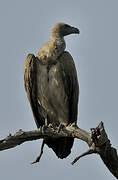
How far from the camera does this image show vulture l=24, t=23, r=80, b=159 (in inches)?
485

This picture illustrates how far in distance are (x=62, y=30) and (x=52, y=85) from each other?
1.43 meters

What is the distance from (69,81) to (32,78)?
71cm

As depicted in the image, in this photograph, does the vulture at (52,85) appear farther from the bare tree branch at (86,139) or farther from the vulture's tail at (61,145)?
the bare tree branch at (86,139)

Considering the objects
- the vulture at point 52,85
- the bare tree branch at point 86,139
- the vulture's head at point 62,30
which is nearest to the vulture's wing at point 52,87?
the vulture at point 52,85

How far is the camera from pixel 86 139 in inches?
383

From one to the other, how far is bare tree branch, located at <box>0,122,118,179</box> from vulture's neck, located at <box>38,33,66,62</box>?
1.99 metres

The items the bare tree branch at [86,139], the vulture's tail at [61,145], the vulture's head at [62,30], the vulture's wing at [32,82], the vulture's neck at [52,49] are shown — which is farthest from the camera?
the vulture's head at [62,30]

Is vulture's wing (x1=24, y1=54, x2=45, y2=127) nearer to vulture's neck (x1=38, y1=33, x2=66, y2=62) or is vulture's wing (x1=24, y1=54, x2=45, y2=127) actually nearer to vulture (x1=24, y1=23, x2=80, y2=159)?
vulture (x1=24, y1=23, x2=80, y2=159)

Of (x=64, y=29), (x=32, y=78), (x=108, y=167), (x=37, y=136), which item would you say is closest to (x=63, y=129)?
(x=37, y=136)

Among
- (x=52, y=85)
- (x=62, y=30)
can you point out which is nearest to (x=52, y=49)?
(x=52, y=85)

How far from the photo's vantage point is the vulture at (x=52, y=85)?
12.3 meters

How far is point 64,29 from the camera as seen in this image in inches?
523

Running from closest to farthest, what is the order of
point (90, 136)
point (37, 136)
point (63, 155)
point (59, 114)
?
point (90, 136) → point (37, 136) → point (63, 155) → point (59, 114)

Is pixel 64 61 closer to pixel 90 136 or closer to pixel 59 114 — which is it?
pixel 59 114
